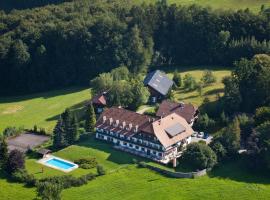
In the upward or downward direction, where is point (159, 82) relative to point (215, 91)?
upward

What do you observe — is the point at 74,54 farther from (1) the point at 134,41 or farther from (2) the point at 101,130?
(2) the point at 101,130

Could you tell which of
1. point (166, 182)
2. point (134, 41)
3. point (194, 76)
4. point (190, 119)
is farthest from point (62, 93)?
point (166, 182)

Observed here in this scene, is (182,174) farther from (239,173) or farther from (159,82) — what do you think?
(159,82)

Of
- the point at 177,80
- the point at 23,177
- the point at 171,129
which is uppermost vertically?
the point at 177,80

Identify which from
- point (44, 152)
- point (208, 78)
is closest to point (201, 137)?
point (208, 78)

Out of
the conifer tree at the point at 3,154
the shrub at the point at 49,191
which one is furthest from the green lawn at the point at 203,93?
the shrub at the point at 49,191

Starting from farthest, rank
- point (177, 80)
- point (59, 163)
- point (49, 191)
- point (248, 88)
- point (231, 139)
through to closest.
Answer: point (177, 80), point (248, 88), point (59, 163), point (231, 139), point (49, 191)
